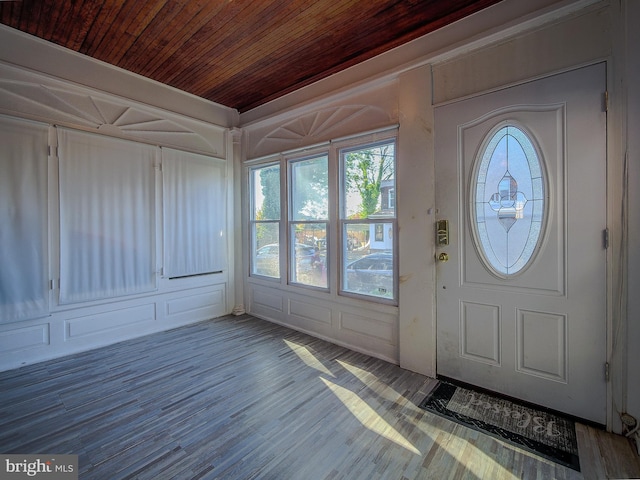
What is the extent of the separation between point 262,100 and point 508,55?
3.22 metres

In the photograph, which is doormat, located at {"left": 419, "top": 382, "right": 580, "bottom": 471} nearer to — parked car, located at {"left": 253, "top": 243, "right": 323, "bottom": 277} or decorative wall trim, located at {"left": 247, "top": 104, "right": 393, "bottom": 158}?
parked car, located at {"left": 253, "top": 243, "right": 323, "bottom": 277}

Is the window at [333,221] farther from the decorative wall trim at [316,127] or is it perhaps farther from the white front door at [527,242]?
the white front door at [527,242]

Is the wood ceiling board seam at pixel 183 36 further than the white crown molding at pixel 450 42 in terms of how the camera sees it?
Yes

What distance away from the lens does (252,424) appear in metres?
2.08

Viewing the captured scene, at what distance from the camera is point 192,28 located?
9.12ft

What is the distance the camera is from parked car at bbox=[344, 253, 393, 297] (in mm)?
3131

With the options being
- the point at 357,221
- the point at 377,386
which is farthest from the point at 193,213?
the point at 377,386

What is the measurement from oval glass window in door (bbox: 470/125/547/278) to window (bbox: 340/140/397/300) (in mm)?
871

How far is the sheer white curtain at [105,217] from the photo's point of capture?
3193 mm

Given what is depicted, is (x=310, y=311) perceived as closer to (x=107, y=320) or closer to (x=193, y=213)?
(x=193, y=213)

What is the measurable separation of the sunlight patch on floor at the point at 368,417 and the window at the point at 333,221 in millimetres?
1049

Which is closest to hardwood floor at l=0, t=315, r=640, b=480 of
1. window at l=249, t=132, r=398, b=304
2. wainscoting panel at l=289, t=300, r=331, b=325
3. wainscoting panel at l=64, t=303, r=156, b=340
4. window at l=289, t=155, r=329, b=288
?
wainscoting panel at l=64, t=303, r=156, b=340

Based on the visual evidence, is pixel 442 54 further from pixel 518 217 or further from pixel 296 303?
pixel 296 303

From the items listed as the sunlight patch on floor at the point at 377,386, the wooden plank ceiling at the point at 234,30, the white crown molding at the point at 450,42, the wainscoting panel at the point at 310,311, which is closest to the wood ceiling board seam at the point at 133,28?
the wooden plank ceiling at the point at 234,30
